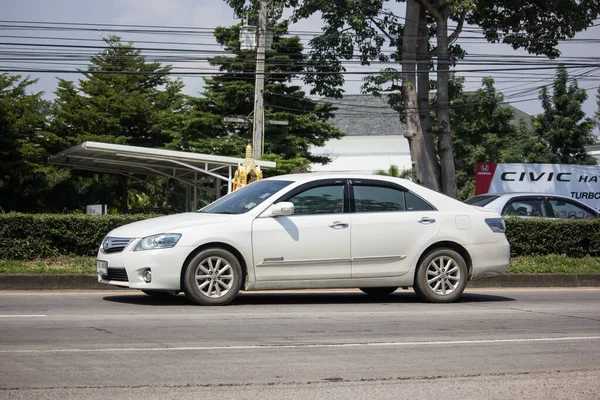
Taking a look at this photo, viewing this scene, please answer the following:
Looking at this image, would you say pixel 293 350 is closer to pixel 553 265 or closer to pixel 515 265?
pixel 515 265

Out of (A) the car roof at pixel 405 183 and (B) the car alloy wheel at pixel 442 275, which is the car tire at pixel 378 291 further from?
(A) the car roof at pixel 405 183

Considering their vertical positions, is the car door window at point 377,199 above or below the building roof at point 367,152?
below

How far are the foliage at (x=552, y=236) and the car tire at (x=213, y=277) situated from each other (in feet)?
26.2

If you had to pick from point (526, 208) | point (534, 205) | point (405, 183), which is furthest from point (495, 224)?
point (534, 205)

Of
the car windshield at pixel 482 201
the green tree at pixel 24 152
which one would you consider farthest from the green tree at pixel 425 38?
the green tree at pixel 24 152

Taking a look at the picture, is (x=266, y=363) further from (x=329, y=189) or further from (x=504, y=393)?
(x=329, y=189)

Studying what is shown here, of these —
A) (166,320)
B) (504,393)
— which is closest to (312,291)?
(166,320)

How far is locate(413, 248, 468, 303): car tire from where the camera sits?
35.6 feet

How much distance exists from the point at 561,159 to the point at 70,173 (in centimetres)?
2612

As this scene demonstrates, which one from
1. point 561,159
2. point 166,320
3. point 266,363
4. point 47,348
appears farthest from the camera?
point 561,159

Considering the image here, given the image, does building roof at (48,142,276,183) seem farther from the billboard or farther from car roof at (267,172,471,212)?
car roof at (267,172,471,212)

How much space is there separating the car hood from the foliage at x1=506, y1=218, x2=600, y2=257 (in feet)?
26.3

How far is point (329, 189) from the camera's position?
10.7 meters

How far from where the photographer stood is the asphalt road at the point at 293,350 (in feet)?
18.9
